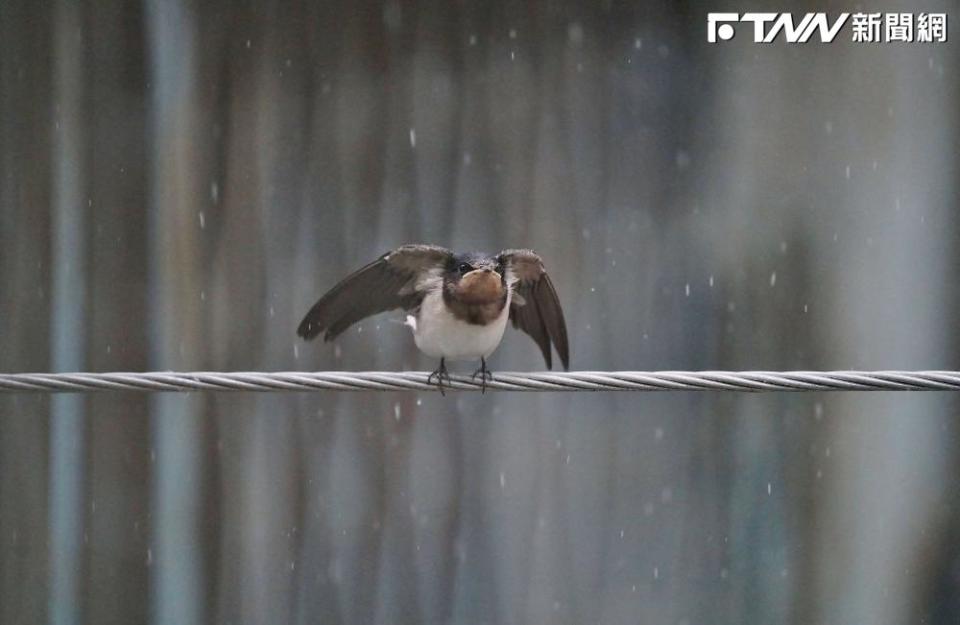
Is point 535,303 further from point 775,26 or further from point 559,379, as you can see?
point 775,26

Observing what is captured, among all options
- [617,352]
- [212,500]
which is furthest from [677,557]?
[212,500]

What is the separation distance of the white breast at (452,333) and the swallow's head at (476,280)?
0.12 feet

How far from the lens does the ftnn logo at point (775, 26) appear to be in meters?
2.79

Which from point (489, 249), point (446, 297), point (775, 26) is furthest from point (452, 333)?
point (775, 26)

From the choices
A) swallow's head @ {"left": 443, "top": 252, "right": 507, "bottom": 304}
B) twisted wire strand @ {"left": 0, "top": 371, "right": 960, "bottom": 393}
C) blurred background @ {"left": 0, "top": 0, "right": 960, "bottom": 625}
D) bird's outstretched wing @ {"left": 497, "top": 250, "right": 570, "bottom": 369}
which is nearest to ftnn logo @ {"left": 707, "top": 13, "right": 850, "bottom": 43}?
blurred background @ {"left": 0, "top": 0, "right": 960, "bottom": 625}

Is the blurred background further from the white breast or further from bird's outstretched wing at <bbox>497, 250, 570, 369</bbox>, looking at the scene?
the white breast

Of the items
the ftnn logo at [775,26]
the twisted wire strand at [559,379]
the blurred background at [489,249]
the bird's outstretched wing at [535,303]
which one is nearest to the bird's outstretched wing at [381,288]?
the bird's outstretched wing at [535,303]

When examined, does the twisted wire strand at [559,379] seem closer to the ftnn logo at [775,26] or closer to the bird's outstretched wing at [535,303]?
the bird's outstretched wing at [535,303]

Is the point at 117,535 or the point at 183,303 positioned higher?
the point at 183,303

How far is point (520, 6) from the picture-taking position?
9.20 feet

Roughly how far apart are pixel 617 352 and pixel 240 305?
1010mm

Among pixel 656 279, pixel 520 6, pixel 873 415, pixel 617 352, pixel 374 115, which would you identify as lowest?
A: pixel 873 415

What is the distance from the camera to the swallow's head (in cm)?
175

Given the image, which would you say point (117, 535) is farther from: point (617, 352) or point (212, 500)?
point (617, 352)
